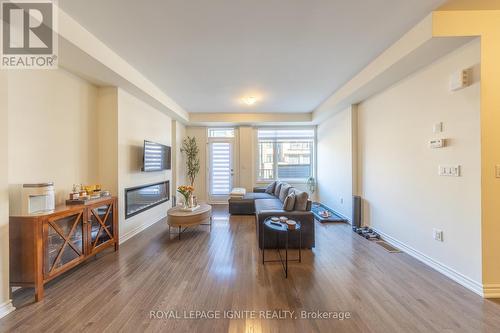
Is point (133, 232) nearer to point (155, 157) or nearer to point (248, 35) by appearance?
point (155, 157)

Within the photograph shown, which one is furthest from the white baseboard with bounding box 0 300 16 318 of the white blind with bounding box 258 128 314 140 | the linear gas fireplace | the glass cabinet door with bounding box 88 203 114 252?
the white blind with bounding box 258 128 314 140

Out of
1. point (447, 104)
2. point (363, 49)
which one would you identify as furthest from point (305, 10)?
point (447, 104)

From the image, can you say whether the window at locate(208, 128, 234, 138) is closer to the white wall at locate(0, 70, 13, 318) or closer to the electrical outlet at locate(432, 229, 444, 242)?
the white wall at locate(0, 70, 13, 318)

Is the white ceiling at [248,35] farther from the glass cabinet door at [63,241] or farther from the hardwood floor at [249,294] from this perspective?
the hardwood floor at [249,294]

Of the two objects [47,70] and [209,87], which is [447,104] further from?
[47,70]

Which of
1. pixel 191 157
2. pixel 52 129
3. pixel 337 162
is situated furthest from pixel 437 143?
pixel 191 157

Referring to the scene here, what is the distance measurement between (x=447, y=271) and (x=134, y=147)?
A: 492cm

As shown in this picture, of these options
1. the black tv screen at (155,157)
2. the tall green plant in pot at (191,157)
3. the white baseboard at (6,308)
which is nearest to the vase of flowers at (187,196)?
the black tv screen at (155,157)

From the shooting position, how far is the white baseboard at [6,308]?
1916 millimetres

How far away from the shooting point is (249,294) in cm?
223

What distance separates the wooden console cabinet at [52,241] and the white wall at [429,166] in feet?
14.1

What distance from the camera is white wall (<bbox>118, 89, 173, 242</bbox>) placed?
12.2 ft

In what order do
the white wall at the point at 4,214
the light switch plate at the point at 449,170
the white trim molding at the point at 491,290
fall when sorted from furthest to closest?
the light switch plate at the point at 449,170 < the white trim molding at the point at 491,290 < the white wall at the point at 4,214

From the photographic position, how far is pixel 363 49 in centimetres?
294
